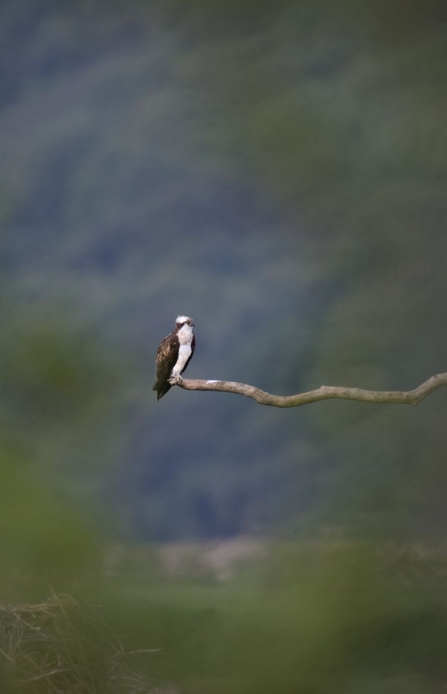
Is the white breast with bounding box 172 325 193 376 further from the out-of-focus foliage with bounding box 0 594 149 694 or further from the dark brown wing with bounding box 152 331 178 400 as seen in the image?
the out-of-focus foliage with bounding box 0 594 149 694

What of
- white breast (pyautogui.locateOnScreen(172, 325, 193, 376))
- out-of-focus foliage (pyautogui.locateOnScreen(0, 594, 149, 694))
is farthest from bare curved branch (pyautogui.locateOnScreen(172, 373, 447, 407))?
out-of-focus foliage (pyautogui.locateOnScreen(0, 594, 149, 694))

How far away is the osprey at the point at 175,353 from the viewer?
3.28m

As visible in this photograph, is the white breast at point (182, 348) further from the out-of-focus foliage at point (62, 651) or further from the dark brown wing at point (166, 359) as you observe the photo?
the out-of-focus foliage at point (62, 651)

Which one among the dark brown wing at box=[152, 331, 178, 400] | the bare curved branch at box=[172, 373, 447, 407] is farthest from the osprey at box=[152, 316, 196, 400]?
the bare curved branch at box=[172, 373, 447, 407]

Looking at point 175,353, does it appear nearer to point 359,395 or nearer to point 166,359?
point 166,359

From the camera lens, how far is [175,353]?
10.8ft

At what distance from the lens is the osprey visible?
328 cm

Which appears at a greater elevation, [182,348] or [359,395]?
[182,348]

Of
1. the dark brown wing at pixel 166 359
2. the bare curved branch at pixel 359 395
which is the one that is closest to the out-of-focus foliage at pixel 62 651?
the dark brown wing at pixel 166 359

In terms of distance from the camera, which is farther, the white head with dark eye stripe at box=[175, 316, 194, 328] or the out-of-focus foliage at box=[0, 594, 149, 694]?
the white head with dark eye stripe at box=[175, 316, 194, 328]

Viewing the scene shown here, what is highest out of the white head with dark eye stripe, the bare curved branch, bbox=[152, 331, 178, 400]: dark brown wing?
the white head with dark eye stripe

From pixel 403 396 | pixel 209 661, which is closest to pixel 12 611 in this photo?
pixel 209 661

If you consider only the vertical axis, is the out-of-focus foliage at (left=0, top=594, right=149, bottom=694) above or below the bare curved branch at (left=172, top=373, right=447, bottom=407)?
below

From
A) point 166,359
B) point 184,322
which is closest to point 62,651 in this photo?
point 166,359
